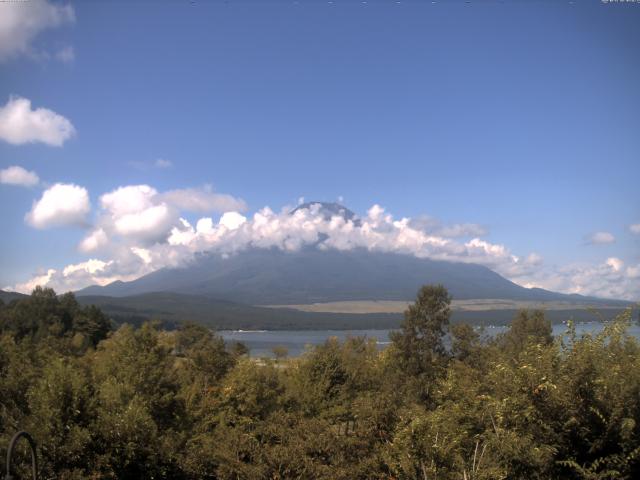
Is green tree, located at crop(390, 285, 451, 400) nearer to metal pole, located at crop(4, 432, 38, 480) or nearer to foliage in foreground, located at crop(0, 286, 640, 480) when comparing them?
foliage in foreground, located at crop(0, 286, 640, 480)

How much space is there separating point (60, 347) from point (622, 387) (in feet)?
158

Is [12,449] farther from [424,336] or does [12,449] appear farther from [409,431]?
[424,336]

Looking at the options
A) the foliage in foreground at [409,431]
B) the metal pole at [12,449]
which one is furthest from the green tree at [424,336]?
the metal pole at [12,449]

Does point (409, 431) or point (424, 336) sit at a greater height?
point (409, 431)

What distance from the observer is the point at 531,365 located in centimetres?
1161

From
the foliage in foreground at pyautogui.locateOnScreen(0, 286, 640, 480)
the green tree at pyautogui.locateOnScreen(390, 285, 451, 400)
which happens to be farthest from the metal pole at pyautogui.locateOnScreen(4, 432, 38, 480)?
the green tree at pyautogui.locateOnScreen(390, 285, 451, 400)

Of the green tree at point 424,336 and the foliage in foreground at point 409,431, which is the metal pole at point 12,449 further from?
the green tree at point 424,336

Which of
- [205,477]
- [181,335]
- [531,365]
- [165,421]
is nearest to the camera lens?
[531,365]

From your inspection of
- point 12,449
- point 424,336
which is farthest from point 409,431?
point 424,336

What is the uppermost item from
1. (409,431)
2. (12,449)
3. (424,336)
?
(12,449)

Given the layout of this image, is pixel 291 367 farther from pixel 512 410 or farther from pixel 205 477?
pixel 512 410

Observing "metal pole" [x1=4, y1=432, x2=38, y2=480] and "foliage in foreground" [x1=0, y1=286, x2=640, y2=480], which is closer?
"metal pole" [x1=4, y1=432, x2=38, y2=480]

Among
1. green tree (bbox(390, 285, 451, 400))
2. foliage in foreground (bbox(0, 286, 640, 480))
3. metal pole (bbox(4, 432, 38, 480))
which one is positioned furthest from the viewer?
green tree (bbox(390, 285, 451, 400))

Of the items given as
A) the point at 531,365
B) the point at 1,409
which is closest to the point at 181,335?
the point at 1,409
